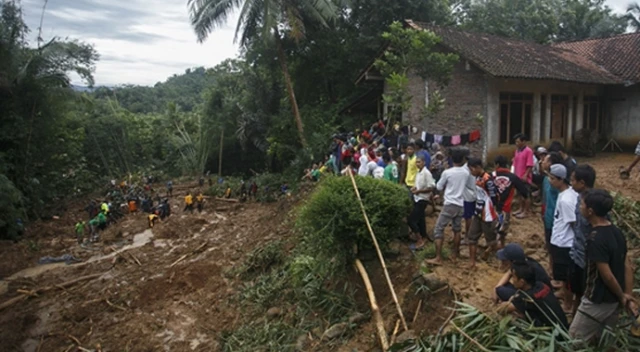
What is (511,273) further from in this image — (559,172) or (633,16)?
(633,16)

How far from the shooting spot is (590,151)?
1738 cm

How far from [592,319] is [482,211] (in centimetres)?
290

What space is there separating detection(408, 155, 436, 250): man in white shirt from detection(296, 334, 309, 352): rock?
2.26 m

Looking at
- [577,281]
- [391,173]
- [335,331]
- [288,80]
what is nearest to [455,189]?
[577,281]

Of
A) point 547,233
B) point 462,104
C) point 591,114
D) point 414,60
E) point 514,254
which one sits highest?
point 414,60

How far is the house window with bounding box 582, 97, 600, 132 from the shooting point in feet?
61.2

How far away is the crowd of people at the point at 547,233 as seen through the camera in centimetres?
384

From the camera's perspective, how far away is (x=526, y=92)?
16188 mm

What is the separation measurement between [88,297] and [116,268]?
2.09 metres

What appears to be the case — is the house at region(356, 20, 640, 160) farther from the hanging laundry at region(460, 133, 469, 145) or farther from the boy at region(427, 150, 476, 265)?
the boy at region(427, 150, 476, 265)

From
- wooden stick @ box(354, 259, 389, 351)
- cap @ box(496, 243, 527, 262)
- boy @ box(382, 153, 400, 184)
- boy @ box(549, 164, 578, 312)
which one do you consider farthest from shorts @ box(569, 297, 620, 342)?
boy @ box(382, 153, 400, 184)

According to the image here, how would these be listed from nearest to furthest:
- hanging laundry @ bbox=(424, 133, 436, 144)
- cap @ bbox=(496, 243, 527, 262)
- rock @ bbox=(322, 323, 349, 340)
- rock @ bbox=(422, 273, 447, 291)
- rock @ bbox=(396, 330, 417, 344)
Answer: cap @ bbox=(496, 243, 527, 262) → rock @ bbox=(396, 330, 417, 344) → rock @ bbox=(422, 273, 447, 291) → rock @ bbox=(322, 323, 349, 340) → hanging laundry @ bbox=(424, 133, 436, 144)

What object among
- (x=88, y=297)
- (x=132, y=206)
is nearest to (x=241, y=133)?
(x=132, y=206)

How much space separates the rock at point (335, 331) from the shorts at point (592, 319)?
3.27 metres
